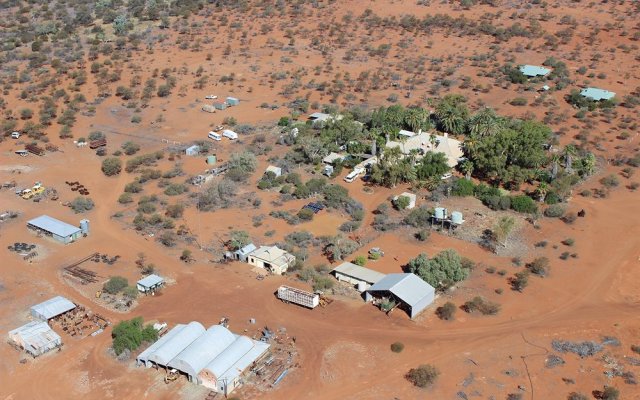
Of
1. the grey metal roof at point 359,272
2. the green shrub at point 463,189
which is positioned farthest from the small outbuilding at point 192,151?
the green shrub at point 463,189

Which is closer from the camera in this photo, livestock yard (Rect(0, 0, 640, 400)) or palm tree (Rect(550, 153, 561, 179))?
livestock yard (Rect(0, 0, 640, 400))

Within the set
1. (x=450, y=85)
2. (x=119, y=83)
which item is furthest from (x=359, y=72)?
(x=119, y=83)

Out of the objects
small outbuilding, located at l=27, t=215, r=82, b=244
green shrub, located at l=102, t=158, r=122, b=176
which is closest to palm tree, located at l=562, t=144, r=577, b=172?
green shrub, located at l=102, t=158, r=122, b=176

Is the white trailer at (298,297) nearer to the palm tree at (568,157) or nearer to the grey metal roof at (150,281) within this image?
the grey metal roof at (150,281)

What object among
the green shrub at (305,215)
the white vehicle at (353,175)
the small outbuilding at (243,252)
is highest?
the small outbuilding at (243,252)

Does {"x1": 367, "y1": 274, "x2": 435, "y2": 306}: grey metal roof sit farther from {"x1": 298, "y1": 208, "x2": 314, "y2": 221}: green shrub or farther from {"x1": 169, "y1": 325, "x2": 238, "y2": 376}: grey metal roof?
{"x1": 298, "y1": 208, "x2": 314, "y2": 221}: green shrub

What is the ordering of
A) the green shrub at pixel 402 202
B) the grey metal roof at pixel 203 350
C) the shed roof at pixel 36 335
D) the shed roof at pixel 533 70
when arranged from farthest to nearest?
the shed roof at pixel 533 70
the green shrub at pixel 402 202
the shed roof at pixel 36 335
the grey metal roof at pixel 203 350

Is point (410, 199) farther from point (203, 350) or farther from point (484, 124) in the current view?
point (203, 350)
